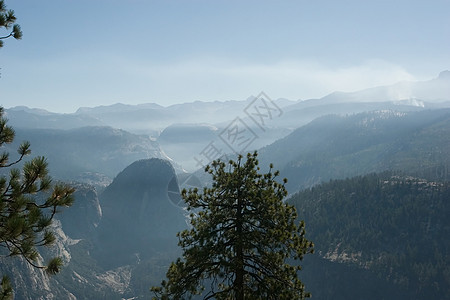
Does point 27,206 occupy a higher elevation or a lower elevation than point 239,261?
higher

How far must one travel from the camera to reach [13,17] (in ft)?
55.0

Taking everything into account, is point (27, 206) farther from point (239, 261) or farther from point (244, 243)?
point (244, 243)

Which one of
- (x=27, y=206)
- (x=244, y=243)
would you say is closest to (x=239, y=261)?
(x=244, y=243)

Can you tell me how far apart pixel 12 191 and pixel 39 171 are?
1339mm

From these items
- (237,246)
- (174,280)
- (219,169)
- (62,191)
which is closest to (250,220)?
(237,246)

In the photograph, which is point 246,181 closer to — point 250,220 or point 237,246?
point 250,220

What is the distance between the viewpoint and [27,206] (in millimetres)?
13734

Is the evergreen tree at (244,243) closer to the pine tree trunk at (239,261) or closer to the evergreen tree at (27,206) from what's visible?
the pine tree trunk at (239,261)

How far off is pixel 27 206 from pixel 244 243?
1352cm

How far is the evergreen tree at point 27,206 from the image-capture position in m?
13.0

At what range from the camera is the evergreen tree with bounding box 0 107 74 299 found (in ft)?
42.7

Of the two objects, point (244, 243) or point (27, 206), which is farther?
point (244, 243)

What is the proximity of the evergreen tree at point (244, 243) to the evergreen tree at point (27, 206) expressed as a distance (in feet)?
31.6

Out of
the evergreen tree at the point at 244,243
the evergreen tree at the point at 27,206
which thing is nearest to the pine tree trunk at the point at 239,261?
the evergreen tree at the point at 244,243
